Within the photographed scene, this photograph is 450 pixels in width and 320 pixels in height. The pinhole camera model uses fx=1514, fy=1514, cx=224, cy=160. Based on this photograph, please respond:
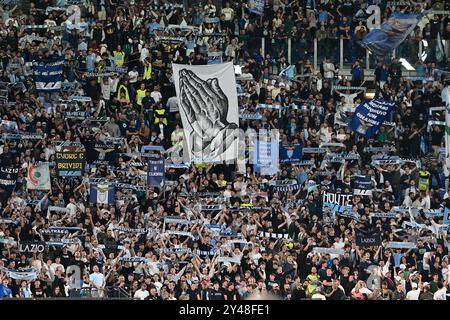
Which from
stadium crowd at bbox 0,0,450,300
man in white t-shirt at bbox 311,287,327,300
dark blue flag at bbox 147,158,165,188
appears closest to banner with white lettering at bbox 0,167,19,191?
stadium crowd at bbox 0,0,450,300

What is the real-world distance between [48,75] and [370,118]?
7.46m

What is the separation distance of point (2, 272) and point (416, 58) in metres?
11.2

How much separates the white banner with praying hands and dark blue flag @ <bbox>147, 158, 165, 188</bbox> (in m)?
0.65

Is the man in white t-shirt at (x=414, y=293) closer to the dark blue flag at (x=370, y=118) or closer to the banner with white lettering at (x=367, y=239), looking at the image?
the banner with white lettering at (x=367, y=239)

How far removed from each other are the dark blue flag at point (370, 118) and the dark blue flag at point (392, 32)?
184 centimetres

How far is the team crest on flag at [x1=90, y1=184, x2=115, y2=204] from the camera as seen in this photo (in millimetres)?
32625

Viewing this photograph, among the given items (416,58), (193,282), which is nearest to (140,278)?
(193,282)

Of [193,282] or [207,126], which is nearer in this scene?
[193,282]

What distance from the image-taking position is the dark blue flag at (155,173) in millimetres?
33062

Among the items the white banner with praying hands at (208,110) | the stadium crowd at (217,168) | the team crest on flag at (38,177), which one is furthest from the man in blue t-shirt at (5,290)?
the white banner with praying hands at (208,110)

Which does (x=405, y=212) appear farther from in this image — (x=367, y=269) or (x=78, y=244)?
(x=78, y=244)

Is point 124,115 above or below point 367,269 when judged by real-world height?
above

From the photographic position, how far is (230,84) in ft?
112

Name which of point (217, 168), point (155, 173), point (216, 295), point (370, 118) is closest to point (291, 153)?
point (217, 168)
